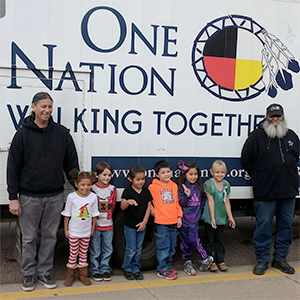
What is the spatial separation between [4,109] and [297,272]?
12.1 ft

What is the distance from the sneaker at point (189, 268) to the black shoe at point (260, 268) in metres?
0.71

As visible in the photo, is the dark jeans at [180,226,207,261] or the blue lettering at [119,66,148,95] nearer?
the blue lettering at [119,66,148,95]

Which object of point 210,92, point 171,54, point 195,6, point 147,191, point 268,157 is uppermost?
point 195,6

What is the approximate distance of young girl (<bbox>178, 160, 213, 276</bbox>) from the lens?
423 cm

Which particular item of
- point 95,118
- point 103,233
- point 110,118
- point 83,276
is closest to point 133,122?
point 110,118

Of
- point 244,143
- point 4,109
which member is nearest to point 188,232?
point 244,143

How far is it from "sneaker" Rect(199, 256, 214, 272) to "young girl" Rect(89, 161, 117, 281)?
106 cm

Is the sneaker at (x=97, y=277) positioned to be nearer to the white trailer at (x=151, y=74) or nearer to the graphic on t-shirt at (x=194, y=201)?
the white trailer at (x=151, y=74)

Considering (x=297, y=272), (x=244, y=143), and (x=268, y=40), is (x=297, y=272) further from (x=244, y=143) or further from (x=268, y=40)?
(x=268, y=40)

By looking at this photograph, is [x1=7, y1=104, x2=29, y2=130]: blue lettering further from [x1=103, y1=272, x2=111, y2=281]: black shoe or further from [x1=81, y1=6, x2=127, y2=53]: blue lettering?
[x1=103, y1=272, x2=111, y2=281]: black shoe

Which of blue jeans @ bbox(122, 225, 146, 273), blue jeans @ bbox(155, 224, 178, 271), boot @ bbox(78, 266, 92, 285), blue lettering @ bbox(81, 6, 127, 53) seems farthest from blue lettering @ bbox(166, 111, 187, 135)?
boot @ bbox(78, 266, 92, 285)

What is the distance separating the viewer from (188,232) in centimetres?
434

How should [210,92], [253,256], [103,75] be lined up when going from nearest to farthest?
[103,75]
[210,92]
[253,256]

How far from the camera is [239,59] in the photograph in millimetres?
4375
